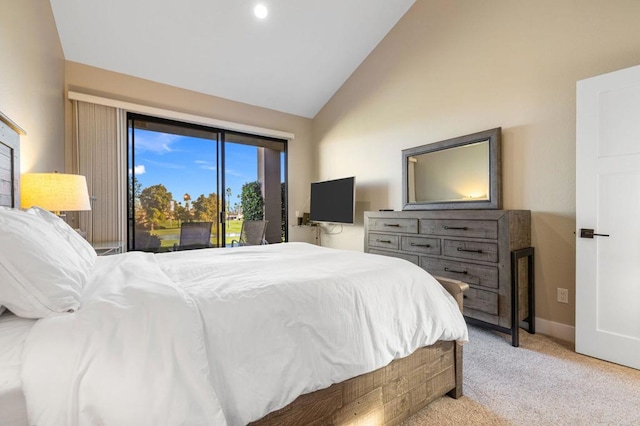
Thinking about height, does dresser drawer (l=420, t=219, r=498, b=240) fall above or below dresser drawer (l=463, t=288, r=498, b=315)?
above

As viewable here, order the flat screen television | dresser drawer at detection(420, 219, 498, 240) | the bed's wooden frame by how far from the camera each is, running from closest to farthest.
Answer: the bed's wooden frame, dresser drawer at detection(420, 219, 498, 240), the flat screen television

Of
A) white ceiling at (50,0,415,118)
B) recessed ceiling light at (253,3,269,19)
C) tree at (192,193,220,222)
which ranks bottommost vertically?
tree at (192,193,220,222)

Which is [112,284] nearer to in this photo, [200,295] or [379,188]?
[200,295]

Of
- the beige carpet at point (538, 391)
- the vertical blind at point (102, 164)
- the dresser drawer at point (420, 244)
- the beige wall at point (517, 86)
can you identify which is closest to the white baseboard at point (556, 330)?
the beige wall at point (517, 86)

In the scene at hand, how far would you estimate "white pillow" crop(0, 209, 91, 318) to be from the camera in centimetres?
80

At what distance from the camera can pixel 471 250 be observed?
2547mm

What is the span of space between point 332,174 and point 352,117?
3.11 feet

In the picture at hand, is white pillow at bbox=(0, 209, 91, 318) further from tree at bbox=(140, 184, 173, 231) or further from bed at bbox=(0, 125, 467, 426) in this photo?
tree at bbox=(140, 184, 173, 231)

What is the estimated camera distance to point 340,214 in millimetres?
4160

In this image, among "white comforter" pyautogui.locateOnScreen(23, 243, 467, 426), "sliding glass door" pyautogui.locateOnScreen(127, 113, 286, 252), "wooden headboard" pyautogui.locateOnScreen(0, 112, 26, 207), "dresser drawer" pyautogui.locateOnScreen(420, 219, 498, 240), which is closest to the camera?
"white comforter" pyautogui.locateOnScreen(23, 243, 467, 426)

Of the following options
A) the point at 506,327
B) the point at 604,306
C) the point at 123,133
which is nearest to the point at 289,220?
the point at 123,133

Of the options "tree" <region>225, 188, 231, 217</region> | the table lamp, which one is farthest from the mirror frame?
the table lamp

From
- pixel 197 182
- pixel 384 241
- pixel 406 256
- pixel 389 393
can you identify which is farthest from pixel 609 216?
pixel 197 182

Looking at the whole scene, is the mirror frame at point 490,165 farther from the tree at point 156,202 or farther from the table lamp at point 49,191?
the tree at point 156,202
